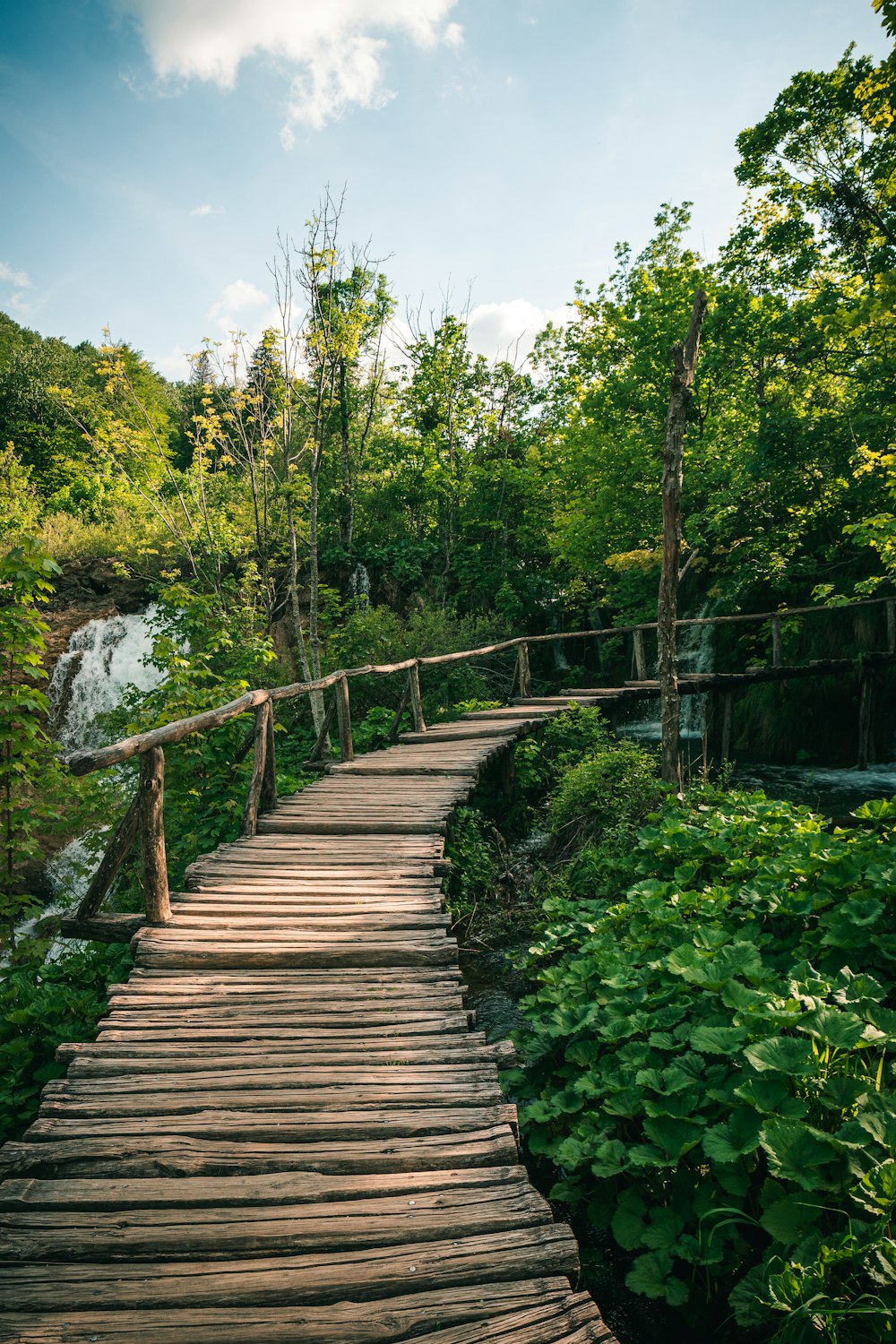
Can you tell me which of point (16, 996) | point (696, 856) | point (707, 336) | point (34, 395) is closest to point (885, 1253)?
point (696, 856)

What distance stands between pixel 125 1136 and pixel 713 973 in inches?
97.7

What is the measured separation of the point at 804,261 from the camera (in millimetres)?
13516

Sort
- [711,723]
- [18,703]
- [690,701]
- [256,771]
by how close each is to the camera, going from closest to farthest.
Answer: [18,703]
[256,771]
[711,723]
[690,701]

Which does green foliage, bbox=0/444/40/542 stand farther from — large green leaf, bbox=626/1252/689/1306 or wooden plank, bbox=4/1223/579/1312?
large green leaf, bbox=626/1252/689/1306

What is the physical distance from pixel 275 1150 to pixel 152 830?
2.05 m

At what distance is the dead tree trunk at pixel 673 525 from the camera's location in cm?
638

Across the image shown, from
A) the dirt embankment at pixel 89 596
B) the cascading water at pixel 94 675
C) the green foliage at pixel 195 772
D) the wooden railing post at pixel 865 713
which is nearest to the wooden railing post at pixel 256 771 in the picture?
the green foliage at pixel 195 772

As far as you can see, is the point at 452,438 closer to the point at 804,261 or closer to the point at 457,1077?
the point at 804,261

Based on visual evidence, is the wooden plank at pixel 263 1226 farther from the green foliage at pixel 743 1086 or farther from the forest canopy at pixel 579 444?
the forest canopy at pixel 579 444

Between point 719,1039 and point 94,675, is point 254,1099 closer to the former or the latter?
point 719,1039

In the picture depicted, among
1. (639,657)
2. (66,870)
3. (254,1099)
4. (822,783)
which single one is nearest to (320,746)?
(66,870)

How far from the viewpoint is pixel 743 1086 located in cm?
235

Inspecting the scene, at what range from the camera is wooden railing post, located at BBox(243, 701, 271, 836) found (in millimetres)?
5738

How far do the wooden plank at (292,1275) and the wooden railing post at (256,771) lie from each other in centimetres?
393
